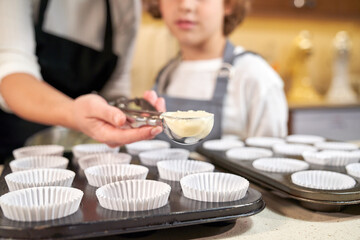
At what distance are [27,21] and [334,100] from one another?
7.74 ft

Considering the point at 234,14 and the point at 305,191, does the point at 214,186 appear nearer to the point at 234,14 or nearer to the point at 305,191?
the point at 305,191

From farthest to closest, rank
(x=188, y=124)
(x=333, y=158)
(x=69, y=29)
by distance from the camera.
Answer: (x=69, y=29), (x=333, y=158), (x=188, y=124)

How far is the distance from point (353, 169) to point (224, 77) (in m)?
0.70

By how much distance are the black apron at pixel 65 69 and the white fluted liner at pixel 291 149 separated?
791 mm

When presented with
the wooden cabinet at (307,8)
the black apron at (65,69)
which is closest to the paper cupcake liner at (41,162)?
the black apron at (65,69)

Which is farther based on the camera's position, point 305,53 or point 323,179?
point 305,53

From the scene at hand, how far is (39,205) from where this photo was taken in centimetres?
57

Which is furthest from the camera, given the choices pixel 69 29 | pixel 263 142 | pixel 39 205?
pixel 69 29

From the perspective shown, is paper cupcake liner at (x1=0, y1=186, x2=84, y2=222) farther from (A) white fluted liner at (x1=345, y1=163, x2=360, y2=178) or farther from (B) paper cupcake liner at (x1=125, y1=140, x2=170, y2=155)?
(A) white fluted liner at (x1=345, y1=163, x2=360, y2=178)

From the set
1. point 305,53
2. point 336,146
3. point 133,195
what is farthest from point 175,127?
point 305,53

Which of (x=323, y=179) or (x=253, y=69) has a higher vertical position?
(x=253, y=69)

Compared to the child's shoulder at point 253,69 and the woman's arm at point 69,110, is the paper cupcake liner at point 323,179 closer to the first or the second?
the woman's arm at point 69,110

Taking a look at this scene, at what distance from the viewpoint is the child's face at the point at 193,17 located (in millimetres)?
1362

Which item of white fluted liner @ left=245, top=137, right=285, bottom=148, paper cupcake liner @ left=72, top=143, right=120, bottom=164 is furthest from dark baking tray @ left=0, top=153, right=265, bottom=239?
white fluted liner @ left=245, top=137, right=285, bottom=148
